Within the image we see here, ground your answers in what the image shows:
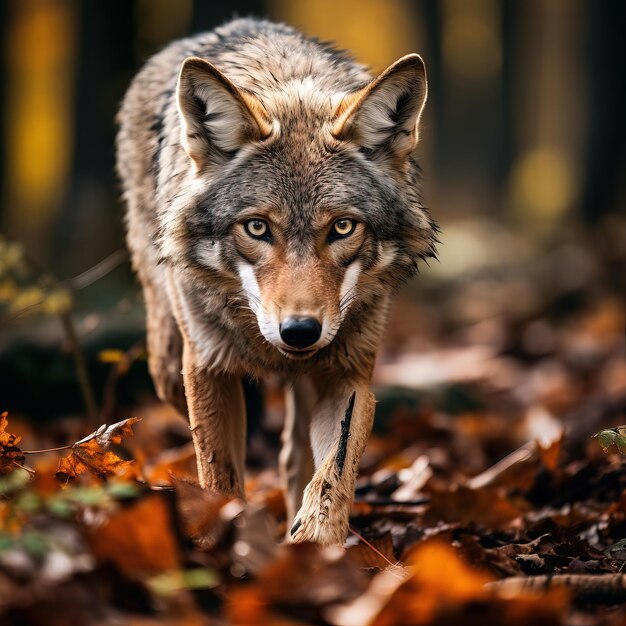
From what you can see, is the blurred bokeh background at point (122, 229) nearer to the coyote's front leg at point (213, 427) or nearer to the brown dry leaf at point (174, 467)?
the brown dry leaf at point (174, 467)

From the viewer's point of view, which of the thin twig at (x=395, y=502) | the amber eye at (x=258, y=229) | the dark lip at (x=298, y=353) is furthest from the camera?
the thin twig at (x=395, y=502)

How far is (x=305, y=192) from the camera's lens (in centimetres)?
392

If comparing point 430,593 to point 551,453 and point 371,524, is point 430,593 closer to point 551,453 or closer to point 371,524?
point 371,524

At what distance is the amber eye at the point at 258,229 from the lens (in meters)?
3.91

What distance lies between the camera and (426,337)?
12344 millimetres

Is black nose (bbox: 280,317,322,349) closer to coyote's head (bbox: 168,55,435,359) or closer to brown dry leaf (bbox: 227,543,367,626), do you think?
coyote's head (bbox: 168,55,435,359)

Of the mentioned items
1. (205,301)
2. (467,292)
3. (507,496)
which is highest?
(205,301)

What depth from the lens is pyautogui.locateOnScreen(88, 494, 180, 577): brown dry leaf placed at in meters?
2.29

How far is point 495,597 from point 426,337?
10.2m

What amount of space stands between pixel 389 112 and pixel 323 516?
1810 millimetres

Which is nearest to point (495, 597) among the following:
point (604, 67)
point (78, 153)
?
point (78, 153)

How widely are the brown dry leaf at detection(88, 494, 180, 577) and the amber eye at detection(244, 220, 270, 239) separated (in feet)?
5.78

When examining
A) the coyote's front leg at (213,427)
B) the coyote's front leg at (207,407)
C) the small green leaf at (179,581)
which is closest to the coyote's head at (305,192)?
the coyote's front leg at (207,407)

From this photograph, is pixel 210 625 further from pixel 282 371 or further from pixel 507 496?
pixel 507 496
